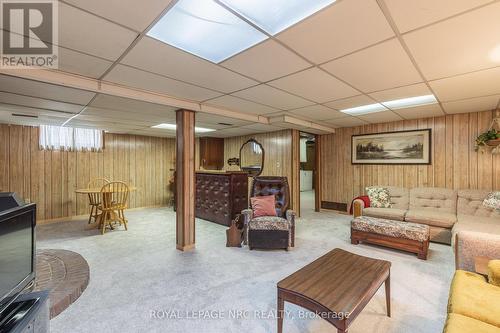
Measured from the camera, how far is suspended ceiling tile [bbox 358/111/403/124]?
4516mm

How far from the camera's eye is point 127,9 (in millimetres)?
1477

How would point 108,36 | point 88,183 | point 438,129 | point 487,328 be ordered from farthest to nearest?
1. point 88,183
2. point 438,129
3. point 108,36
4. point 487,328

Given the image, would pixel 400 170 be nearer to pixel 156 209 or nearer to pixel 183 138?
pixel 183 138

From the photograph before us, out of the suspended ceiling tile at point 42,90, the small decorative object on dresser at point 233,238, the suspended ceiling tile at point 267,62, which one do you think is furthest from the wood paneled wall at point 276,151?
the suspended ceiling tile at point 42,90

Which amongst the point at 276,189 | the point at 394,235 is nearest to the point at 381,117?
the point at 394,235

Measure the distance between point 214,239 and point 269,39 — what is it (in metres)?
3.26

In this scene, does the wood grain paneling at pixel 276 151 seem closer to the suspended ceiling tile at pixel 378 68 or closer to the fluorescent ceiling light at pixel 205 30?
the suspended ceiling tile at pixel 378 68

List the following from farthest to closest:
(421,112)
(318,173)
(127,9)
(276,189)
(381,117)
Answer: (318,173) < (381,117) < (421,112) < (276,189) < (127,9)

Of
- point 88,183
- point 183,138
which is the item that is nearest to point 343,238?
point 183,138

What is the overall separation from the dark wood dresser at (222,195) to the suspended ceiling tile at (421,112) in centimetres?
325

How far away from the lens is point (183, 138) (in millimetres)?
3600

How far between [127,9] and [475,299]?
2921 millimetres

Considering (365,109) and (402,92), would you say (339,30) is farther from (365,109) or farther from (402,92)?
(365,109)

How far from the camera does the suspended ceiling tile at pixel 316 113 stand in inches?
161
